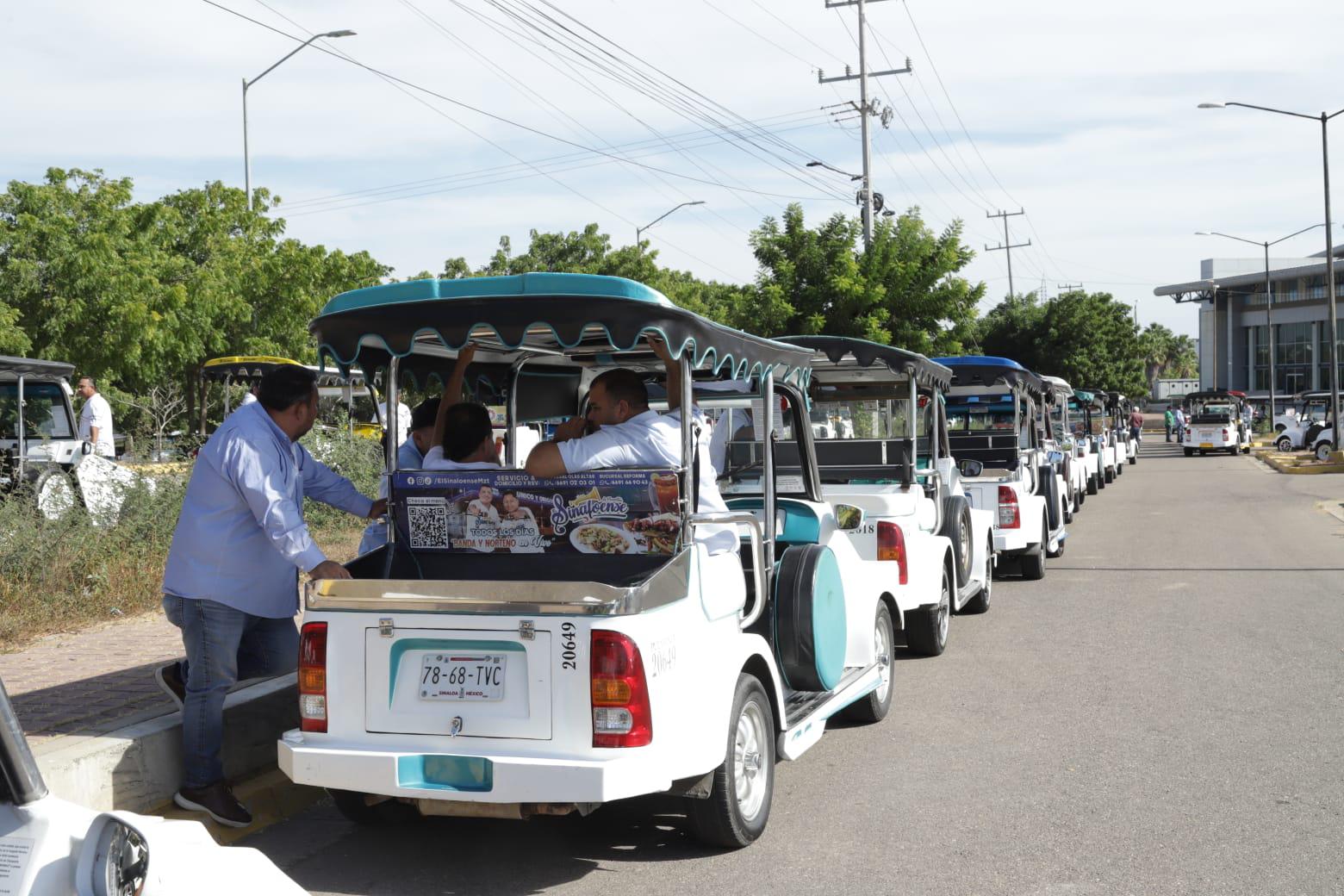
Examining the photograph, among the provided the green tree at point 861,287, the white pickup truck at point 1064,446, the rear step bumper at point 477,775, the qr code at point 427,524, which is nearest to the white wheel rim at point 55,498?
the qr code at point 427,524

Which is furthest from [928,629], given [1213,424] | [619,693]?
[1213,424]

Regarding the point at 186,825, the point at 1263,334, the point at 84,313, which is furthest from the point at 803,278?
the point at 1263,334

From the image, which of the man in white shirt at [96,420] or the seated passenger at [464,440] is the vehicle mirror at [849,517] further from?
the man in white shirt at [96,420]

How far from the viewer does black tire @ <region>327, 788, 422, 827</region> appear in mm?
5395

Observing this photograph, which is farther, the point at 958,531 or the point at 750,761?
the point at 958,531

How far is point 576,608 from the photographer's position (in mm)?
4551

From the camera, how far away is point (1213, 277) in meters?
95.2

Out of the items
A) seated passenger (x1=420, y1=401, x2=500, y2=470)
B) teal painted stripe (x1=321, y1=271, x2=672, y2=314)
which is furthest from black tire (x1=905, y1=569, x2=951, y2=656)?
teal painted stripe (x1=321, y1=271, x2=672, y2=314)

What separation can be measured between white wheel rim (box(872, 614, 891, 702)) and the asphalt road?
0.65ft

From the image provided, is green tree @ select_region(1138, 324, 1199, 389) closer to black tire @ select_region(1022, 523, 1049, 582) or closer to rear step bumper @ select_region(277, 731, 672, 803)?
black tire @ select_region(1022, 523, 1049, 582)

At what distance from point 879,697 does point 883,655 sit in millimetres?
255

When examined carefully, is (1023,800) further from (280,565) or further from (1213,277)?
(1213,277)

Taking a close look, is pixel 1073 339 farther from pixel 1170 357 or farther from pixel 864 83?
pixel 1170 357

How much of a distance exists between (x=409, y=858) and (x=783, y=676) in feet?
6.10
